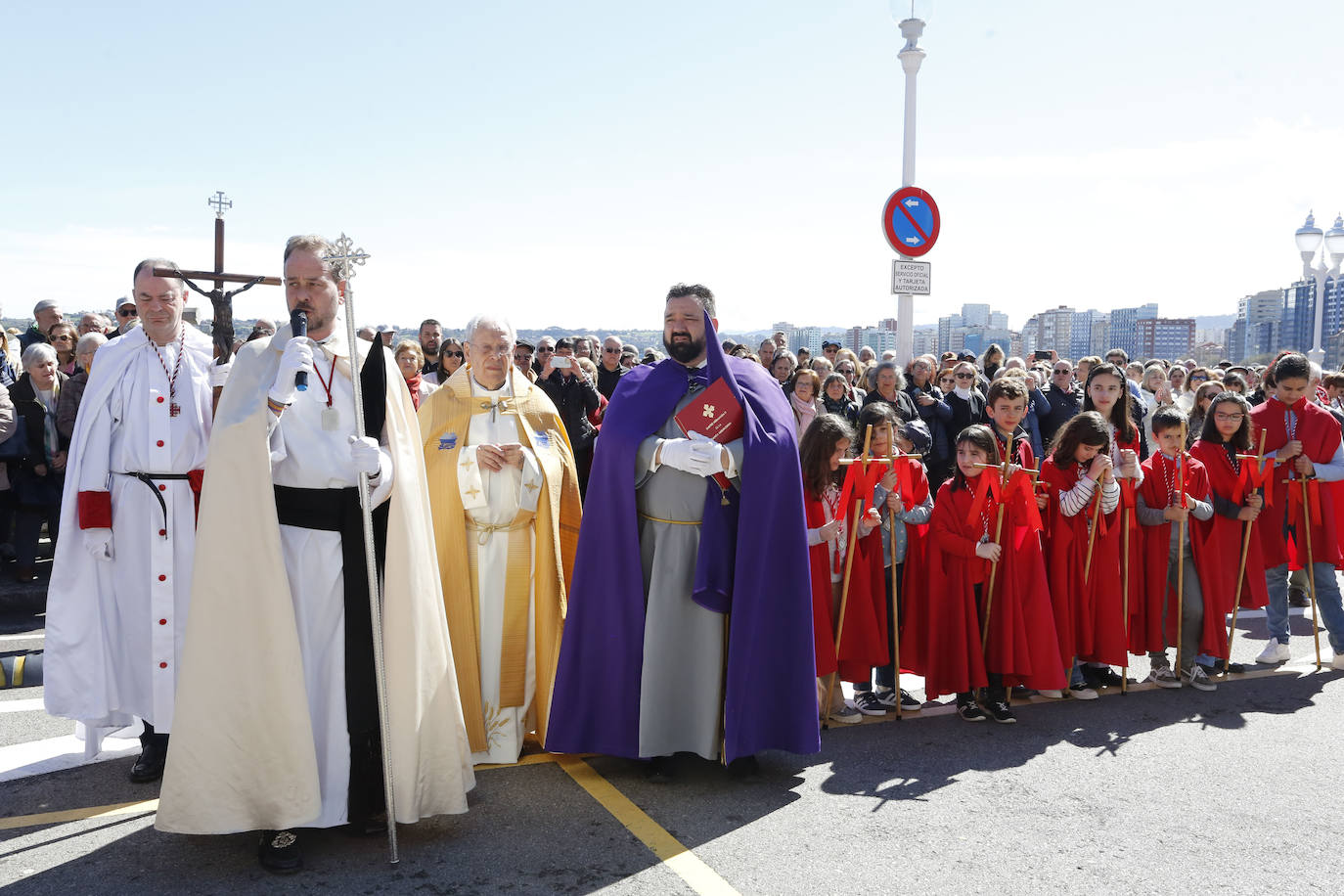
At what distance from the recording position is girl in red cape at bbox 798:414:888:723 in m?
5.36

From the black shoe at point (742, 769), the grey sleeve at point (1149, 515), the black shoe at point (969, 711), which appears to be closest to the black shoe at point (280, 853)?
the black shoe at point (742, 769)

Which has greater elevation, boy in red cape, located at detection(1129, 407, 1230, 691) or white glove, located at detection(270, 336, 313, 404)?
white glove, located at detection(270, 336, 313, 404)

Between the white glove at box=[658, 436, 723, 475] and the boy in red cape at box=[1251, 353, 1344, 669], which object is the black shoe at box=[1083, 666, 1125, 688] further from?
the white glove at box=[658, 436, 723, 475]

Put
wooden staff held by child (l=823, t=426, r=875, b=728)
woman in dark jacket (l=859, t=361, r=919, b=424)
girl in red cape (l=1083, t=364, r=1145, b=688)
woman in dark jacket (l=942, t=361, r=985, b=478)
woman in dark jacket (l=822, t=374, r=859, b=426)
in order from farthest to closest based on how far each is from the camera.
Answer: woman in dark jacket (l=822, t=374, r=859, b=426) → woman in dark jacket (l=942, t=361, r=985, b=478) → woman in dark jacket (l=859, t=361, r=919, b=424) → girl in red cape (l=1083, t=364, r=1145, b=688) → wooden staff held by child (l=823, t=426, r=875, b=728)

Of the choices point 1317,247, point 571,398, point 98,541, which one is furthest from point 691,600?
point 1317,247

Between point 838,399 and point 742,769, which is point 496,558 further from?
point 838,399

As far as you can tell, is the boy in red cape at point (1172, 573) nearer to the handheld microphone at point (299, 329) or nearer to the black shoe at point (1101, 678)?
the black shoe at point (1101, 678)

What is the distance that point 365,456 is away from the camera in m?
3.61

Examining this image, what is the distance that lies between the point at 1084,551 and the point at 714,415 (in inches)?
104

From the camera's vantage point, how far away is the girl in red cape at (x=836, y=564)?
5.36m

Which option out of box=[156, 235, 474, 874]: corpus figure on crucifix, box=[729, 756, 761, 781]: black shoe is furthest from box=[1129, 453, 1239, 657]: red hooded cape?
box=[156, 235, 474, 874]: corpus figure on crucifix

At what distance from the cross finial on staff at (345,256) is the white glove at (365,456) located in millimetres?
591

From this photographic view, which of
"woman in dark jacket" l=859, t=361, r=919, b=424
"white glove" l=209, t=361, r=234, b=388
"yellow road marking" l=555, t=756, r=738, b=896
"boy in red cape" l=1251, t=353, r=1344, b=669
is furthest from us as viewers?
"woman in dark jacket" l=859, t=361, r=919, b=424

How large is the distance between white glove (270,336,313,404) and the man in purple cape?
1.42m
